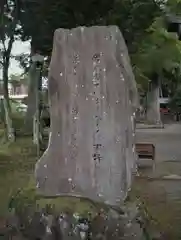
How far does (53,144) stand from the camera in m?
5.84

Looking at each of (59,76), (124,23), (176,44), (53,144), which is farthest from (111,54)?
(176,44)

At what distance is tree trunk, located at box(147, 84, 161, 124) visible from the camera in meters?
34.2

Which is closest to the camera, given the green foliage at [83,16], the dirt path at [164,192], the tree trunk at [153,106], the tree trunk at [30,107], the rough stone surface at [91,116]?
the rough stone surface at [91,116]

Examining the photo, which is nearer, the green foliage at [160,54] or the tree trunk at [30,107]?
the tree trunk at [30,107]

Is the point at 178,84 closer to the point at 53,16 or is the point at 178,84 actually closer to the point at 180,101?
the point at 180,101

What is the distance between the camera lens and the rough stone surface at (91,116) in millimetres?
5652

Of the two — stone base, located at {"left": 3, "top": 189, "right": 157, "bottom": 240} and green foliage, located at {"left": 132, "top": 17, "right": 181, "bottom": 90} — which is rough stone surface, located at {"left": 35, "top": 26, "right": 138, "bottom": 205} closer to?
stone base, located at {"left": 3, "top": 189, "right": 157, "bottom": 240}

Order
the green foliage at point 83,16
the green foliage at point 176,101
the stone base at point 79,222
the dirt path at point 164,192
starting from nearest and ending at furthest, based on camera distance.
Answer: the stone base at point 79,222
the dirt path at point 164,192
the green foliage at point 83,16
the green foliage at point 176,101

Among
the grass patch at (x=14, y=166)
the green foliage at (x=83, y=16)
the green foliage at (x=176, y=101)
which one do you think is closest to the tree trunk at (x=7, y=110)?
the grass patch at (x=14, y=166)

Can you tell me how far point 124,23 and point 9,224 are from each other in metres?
9.91

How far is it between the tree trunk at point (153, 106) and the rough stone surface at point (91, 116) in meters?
28.4

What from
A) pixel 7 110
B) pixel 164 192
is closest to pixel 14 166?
pixel 164 192

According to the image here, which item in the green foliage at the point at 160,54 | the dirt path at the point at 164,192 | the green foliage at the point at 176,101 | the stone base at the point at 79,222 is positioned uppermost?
the green foliage at the point at 160,54

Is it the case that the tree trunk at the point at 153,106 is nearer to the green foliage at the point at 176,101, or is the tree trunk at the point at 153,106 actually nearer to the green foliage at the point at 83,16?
the green foliage at the point at 176,101
